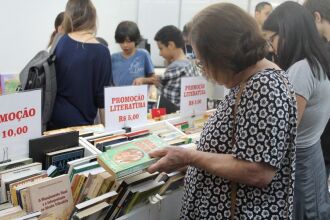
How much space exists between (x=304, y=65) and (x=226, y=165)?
67 cm

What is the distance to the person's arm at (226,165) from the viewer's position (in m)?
0.97

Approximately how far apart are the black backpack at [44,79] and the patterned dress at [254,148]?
106 centimetres

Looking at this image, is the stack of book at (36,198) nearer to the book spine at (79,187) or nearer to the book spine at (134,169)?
the book spine at (79,187)

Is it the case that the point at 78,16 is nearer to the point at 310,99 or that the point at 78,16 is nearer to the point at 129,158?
A: the point at 129,158

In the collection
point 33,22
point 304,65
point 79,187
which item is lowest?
point 79,187

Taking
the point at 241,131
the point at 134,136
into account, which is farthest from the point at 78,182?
the point at 241,131

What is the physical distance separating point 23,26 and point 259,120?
446cm

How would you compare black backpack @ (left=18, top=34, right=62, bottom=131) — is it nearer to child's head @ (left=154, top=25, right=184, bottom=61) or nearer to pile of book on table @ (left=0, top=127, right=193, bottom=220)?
pile of book on table @ (left=0, top=127, right=193, bottom=220)

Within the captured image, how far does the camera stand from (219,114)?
1060 millimetres

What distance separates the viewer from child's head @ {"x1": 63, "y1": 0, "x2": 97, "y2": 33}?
1.97 meters

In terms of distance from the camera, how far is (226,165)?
100cm

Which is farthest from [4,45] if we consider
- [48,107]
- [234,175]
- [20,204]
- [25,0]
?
[234,175]

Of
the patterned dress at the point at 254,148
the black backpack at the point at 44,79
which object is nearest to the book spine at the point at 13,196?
the patterned dress at the point at 254,148

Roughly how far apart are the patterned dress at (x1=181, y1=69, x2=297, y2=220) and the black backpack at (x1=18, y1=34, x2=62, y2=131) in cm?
106
